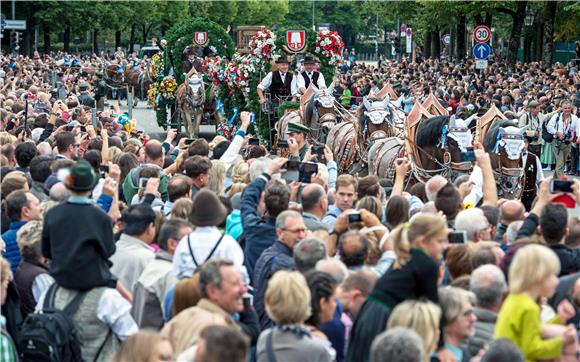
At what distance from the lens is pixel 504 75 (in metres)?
41.8

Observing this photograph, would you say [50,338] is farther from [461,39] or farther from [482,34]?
[461,39]

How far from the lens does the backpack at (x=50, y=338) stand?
761 centimetres

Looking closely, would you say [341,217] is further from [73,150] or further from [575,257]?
[73,150]

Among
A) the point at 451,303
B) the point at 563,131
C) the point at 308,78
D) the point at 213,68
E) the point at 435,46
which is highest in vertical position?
the point at 435,46

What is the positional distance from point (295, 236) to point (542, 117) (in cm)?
1819

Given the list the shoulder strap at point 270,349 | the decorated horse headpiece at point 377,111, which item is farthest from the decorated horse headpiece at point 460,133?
the shoulder strap at point 270,349

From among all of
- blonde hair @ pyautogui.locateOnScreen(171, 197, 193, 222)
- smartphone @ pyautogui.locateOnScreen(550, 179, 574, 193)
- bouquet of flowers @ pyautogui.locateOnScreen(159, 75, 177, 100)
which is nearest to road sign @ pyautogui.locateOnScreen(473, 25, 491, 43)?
bouquet of flowers @ pyautogui.locateOnScreen(159, 75, 177, 100)

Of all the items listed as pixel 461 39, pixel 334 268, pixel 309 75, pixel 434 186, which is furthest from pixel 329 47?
pixel 461 39

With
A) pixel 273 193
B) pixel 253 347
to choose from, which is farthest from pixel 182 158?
pixel 253 347

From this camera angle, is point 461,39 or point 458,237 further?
point 461,39

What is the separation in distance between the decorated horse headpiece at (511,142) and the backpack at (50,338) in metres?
7.76

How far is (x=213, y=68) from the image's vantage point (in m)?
28.5

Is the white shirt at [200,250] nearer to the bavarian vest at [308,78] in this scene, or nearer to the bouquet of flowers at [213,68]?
the bavarian vest at [308,78]

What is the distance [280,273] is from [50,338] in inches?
61.6
